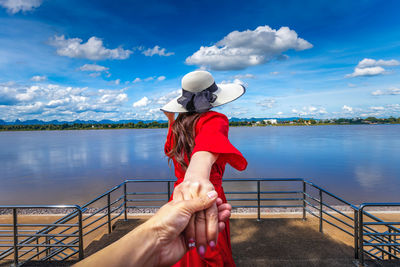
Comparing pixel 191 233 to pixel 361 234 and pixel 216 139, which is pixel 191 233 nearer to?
pixel 216 139

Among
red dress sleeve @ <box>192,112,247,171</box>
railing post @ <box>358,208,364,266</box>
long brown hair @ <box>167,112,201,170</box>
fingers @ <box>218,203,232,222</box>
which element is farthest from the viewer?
railing post @ <box>358,208,364,266</box>

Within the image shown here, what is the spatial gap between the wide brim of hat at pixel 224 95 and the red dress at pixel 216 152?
0.15m

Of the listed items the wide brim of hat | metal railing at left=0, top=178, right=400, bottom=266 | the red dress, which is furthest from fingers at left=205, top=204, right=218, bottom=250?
metal railing at left=0, top=178, right=400, bottom=266

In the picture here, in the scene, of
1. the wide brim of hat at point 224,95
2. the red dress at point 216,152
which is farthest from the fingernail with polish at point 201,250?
the wide brim of hat at point 224,95

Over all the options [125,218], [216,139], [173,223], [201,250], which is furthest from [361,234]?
[125,218]

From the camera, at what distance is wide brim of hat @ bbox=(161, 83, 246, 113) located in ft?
4.36

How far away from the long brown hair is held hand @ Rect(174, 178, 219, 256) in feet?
1.71

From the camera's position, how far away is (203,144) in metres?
1.01

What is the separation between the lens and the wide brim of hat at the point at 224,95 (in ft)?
4.36

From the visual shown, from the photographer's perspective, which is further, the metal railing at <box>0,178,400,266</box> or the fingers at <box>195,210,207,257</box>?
the metal railing at <box>0,178,400,266</box>

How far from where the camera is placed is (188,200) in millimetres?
733

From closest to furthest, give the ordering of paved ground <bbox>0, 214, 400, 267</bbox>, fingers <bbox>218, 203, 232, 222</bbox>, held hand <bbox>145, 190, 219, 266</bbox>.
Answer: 1. held hand <bbox>145, 190, 219, 266</bbox>
2. fingers <bbox>218, 203, 232, 222</bbox>
3. paved ground <bbox>0, 214, 400, 267</bbox>

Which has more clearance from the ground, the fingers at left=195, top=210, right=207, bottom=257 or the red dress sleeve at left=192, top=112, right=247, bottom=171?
the red dress sleeve at left=192, top=112, right=247, bottom=171

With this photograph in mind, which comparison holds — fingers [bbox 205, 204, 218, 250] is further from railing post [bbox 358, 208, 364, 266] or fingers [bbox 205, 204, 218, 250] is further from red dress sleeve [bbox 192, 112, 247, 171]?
railing post [bbox 358, 208, 364, 266]
